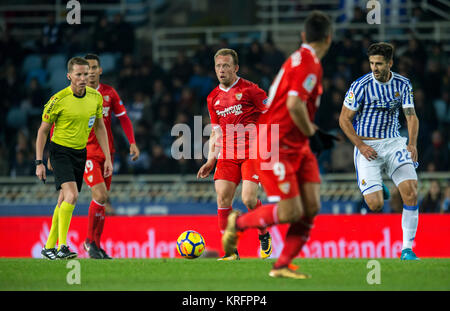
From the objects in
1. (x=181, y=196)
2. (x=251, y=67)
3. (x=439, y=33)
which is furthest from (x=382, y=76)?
(x=439, y=33)

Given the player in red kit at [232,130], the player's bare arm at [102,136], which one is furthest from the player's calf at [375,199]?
the player's bare arm at [102,136]

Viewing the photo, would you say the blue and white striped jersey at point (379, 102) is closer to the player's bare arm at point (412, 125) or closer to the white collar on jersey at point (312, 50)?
the player's bare arm at point (412, 125)

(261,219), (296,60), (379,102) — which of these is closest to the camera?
(296,60)

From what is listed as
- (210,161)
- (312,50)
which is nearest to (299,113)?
(312,50)

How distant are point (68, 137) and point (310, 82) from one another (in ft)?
13.3

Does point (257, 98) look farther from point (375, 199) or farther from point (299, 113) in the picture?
point (299, 113)

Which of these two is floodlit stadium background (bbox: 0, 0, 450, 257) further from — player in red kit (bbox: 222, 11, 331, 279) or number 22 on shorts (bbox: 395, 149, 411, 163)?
player in red kit (bbox: 222, 11, 331, 279)

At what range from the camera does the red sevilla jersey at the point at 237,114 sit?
9.52m

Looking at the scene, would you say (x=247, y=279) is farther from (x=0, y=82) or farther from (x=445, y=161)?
(x=0, y=82)

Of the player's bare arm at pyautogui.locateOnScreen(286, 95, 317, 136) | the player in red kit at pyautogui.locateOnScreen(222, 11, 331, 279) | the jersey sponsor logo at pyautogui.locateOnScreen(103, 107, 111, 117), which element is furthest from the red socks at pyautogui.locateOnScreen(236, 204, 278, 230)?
the jersey sponsor logo at pyautogui.locateOnScreen(103, 107, 111, 117)

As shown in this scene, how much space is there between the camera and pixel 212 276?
7418 millimetres

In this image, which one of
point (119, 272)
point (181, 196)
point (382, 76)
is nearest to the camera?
point (119, 272)

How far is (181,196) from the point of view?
50.1 ft

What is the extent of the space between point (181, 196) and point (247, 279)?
27.0 feet
